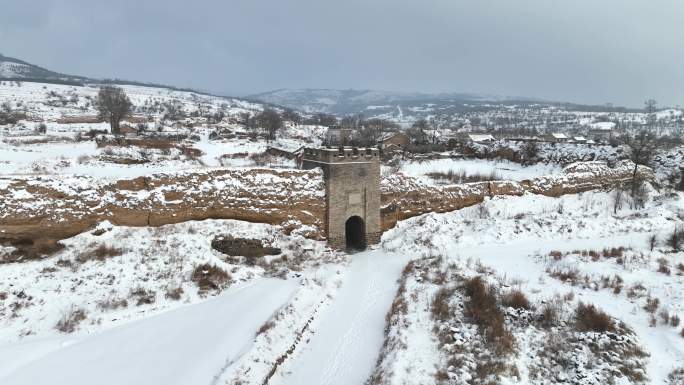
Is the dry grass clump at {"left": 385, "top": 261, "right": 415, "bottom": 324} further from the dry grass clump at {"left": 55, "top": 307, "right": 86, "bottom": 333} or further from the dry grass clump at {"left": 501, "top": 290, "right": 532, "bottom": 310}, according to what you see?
the dry grass clump at {"left": 55, "top": 307, "right": 86, "bottom": 333}

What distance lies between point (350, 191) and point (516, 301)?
918cm

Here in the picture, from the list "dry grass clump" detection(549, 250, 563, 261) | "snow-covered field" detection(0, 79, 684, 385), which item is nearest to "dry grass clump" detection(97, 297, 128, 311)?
"snow-covered field" detection(0, 79, 684, 385)

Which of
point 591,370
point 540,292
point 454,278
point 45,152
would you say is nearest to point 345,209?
point 454,278

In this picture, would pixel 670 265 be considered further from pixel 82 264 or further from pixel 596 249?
pixel 82 264

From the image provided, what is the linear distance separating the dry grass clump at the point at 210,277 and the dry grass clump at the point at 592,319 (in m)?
10.1

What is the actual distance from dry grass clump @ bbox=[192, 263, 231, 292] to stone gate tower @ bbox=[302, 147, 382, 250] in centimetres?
568

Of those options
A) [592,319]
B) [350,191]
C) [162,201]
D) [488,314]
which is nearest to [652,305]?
[592,319]

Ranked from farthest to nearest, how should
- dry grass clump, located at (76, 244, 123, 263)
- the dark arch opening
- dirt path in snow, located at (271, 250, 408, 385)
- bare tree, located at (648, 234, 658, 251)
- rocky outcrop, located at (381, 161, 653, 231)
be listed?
rocky outcrop, located at (381, 161, 653, 231)
the dark arch opening
bare tree, located at (648, 234, 658, 251)
dry grass clump, located at (76, 244, 123, 263)
dirt path in snow, located at (271, 250, 408, 385)

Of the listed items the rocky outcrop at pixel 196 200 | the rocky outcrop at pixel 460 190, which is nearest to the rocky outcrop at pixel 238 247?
the rocky outcrop at pixel 196 200

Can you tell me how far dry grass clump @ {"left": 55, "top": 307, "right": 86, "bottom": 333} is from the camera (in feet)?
34.1

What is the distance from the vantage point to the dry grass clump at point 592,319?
994cm

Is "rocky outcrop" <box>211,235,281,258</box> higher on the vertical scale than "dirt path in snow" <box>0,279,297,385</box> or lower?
higher

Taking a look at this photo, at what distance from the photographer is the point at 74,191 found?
1453 centimetres

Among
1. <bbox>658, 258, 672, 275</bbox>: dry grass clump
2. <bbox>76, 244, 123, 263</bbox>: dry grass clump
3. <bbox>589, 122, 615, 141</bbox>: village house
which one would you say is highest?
<bbox>76, 244, 123, 263</bbox>: dry grass clump
